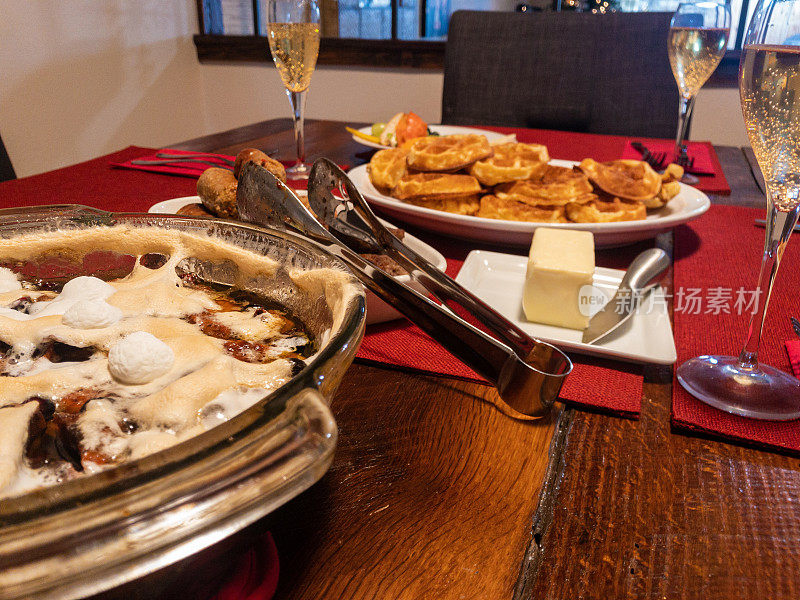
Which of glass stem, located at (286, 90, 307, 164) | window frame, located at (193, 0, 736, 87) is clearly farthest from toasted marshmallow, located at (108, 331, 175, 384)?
window frame, located at (193, 0, 736, 87)

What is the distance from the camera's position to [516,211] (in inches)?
33.2

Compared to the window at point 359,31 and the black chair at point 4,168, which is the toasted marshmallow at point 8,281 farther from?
the window at point 359,31

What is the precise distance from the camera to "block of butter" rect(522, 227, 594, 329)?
0.61 metres

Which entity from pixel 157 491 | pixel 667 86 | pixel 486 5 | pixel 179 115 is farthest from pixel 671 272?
pixel 486 5

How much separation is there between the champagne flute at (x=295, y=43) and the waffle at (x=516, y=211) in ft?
1.48

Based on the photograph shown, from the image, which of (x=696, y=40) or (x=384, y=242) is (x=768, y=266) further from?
(x=696, y=40)

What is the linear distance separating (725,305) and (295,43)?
0.90 meters

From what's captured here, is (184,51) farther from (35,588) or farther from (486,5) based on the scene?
(35,588)

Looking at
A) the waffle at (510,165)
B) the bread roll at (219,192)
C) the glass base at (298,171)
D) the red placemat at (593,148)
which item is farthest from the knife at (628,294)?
the glass base at (298,171)

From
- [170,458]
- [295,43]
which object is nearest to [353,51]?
[295,43]

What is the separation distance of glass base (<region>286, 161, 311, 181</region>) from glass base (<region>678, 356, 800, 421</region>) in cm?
84

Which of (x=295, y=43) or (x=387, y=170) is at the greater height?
(x=295, y=43)

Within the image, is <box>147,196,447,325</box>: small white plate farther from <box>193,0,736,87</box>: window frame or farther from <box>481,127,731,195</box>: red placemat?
<box>193,0,736,87</box>: window frame

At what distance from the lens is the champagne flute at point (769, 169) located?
1.48 ft
